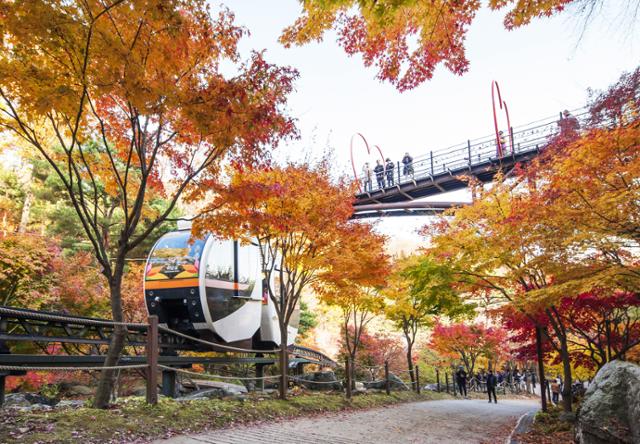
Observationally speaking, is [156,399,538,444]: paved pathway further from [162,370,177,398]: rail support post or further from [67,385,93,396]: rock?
[67,385,93,396]: rock

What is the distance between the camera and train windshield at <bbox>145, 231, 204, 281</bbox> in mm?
11289

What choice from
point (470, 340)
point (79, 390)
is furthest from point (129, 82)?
point (470, 340)

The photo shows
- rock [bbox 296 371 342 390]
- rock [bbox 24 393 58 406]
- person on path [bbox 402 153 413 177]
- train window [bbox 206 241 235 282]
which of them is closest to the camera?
rock [bbox 24 393 58 406]

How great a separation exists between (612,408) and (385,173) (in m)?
15.8

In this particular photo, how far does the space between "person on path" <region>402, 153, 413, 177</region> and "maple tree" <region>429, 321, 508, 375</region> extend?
320 inches

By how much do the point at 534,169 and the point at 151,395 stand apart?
848 centimetres

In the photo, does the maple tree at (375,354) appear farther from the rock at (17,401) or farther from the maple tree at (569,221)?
the rock at (17,401)

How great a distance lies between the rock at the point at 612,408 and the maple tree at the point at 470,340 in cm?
1643

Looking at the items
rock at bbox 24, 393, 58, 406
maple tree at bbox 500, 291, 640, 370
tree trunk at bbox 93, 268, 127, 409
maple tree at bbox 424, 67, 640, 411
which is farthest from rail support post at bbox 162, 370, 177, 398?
maple tree at bbox 500, 291, 640, 370

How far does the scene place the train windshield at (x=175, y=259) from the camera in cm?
1129

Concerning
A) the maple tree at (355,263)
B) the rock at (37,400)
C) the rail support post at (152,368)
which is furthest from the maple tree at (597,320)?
the rock at (37,400)

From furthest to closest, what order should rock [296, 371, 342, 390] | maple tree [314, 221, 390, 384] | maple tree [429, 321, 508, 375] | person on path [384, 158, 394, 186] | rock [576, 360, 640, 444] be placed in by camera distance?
maple tree [429, 321, 508, 375] < person on path [384, 158, 394, 186] < rock [296, 371, 342, 390] < maple tree [314, 221, 390, 384] < rock [576, 360, 640, 444]

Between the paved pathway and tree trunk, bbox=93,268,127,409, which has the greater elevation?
tree trunk, bbox=93,268,127,409

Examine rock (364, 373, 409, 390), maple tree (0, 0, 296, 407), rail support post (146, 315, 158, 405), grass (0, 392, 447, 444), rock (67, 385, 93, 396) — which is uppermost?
maple tree (0, 0, 296, 407)
